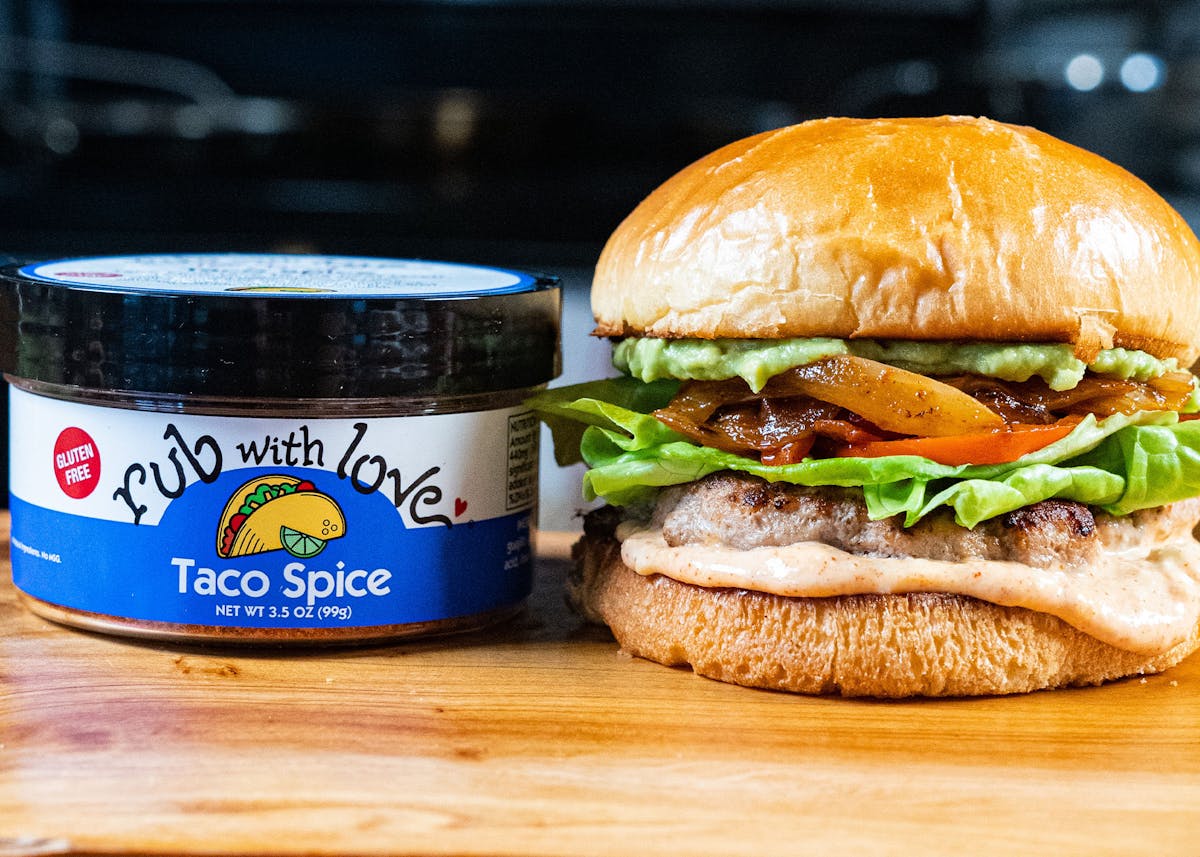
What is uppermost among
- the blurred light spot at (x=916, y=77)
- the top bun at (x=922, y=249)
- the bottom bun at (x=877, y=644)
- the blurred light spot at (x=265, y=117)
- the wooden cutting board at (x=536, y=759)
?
the blurred light spot at (x=916, y=77)

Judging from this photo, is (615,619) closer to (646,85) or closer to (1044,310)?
(1044,310)

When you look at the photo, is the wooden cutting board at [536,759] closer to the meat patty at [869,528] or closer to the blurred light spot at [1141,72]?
the meat patty at [869,528]

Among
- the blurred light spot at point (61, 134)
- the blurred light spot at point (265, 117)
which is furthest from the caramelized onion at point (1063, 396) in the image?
the blurred light spot at point (61, 134)

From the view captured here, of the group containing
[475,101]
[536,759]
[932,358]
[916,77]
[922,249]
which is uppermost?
[916,77]

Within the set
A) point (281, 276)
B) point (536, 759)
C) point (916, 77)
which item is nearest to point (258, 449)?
point (281, 276)

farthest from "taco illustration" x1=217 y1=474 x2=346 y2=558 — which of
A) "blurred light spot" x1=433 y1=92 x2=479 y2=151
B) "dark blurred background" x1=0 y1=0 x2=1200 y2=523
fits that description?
"blurred light spot" x1=433 y1=92 x2=479 y2=151

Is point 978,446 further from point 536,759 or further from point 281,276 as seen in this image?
point 281,276

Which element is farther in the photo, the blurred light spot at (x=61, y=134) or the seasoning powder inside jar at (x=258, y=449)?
the blurred light spot at (x=61, y=134)
